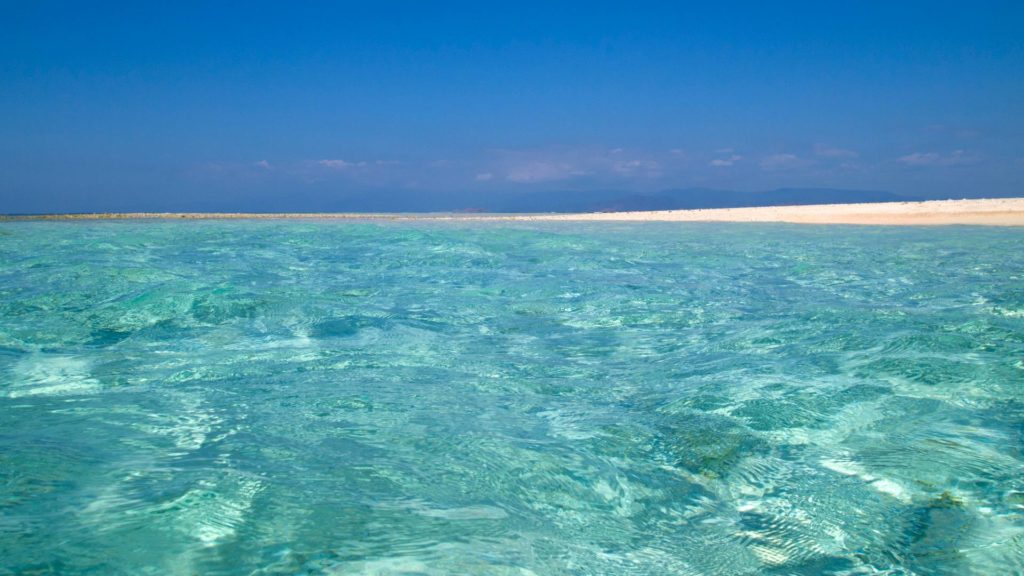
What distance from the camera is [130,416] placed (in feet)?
11.8

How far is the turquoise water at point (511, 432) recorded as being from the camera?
2250mm

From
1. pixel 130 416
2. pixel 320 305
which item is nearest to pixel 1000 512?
pixel 130 416

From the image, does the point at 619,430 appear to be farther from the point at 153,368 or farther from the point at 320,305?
the point at 320,305

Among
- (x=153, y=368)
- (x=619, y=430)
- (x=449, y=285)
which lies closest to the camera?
(x=619, y=430)

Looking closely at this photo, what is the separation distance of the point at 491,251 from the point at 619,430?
1139 cm

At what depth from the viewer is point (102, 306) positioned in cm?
691

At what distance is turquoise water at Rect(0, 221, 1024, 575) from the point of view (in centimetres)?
225

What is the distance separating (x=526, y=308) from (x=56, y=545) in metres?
5.52

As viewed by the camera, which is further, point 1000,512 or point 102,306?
point 102,306

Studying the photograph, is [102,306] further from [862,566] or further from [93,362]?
[862,566]

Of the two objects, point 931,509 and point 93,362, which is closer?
point 931,509

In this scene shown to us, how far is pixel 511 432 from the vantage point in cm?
345

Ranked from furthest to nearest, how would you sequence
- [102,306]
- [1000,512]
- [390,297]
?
1. [390,297]
2. [102,306]
3. [1000,512]

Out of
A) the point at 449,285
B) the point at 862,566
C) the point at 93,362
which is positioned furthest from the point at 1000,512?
the point at 449,285
